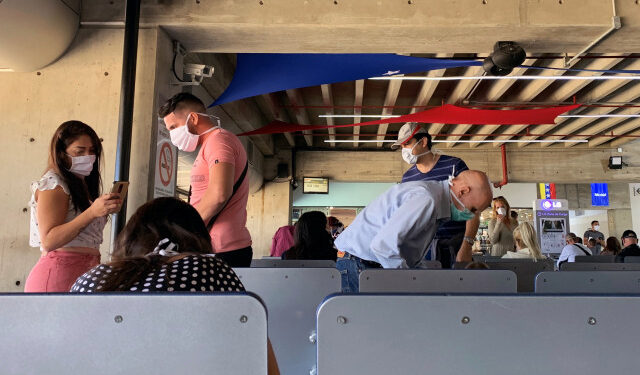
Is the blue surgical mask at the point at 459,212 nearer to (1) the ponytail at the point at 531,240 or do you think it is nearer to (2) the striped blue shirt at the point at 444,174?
(2) the striped blue shirt at the point at 444,174

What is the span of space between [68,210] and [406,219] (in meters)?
1.30

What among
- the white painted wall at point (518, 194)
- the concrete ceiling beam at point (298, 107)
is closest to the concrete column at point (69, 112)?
the concrete ceiling beam at point (298, 107)

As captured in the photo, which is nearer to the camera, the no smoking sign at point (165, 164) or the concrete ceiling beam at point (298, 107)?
the no smoking sign at point (165, 164)

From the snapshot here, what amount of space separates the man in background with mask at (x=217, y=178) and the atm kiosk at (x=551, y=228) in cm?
893

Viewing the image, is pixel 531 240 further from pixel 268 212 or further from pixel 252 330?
pixel 268 212

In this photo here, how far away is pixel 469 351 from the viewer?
80cm

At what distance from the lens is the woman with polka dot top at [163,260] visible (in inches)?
40.1

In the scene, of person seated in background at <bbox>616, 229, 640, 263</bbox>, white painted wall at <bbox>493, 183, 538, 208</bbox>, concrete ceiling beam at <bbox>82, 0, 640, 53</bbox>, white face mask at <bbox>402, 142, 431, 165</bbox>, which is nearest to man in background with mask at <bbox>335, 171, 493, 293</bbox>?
white face mask at <bbox>402, 142, 431, 165</bbox>

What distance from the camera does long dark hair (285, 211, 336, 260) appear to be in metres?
3.23

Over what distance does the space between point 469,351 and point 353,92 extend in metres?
7.13

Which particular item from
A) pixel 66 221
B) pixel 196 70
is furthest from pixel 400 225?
pixel 196 70

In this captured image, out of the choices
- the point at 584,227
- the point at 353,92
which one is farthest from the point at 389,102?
the point at 584,227

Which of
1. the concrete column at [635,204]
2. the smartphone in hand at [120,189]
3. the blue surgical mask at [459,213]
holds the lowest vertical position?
the blue surgical mask at [459,213]

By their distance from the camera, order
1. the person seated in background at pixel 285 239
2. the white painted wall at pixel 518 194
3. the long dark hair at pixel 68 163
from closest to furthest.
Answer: the long dark hair at pixel 68 163 < the person seated in background at pixel 285 239 < the white painted wall at pixel 518 194
